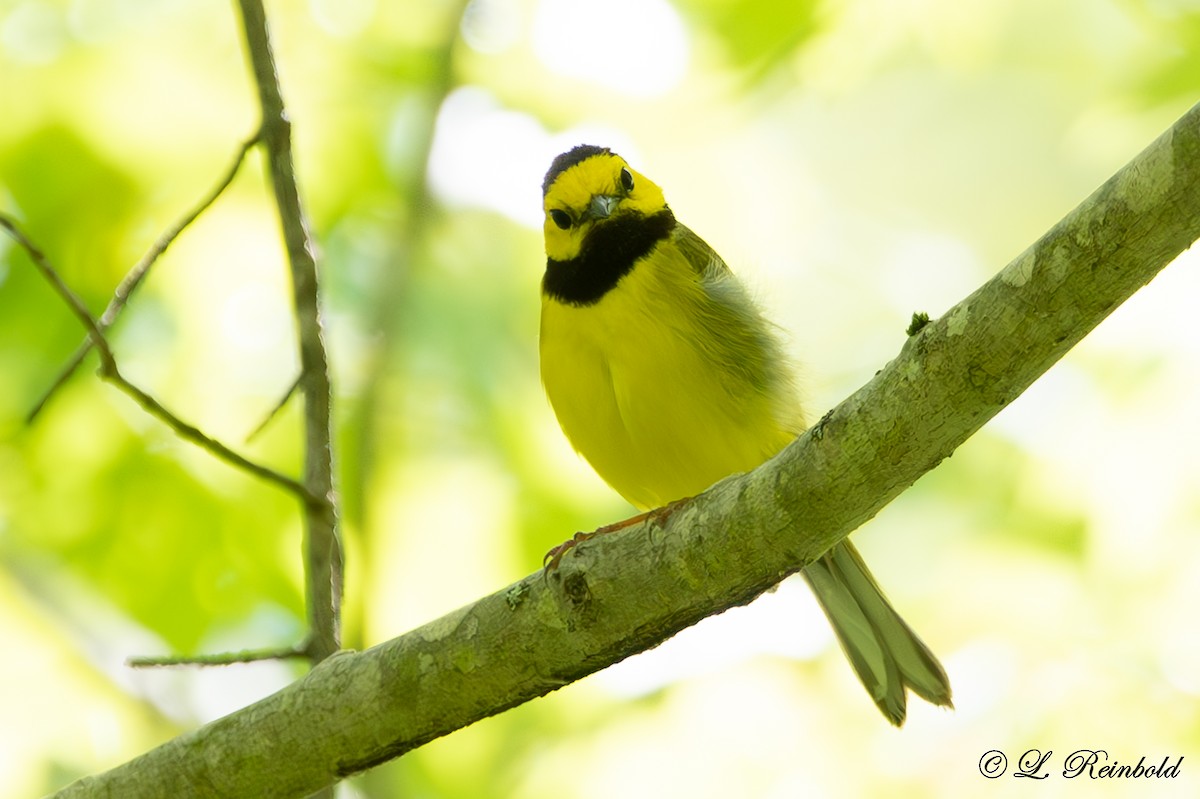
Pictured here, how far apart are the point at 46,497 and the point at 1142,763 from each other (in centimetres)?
531

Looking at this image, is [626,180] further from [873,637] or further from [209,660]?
[209,660]

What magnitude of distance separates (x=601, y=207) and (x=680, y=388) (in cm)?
110

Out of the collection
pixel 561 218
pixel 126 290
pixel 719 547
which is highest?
pixel 561 218

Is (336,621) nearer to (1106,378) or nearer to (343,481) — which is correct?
(343,481)

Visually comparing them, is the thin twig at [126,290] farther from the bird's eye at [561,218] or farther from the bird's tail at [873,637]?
the bird's tail at [873,637]

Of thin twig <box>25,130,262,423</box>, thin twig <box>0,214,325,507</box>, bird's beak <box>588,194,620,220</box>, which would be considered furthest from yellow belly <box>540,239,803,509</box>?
thin twig <box>25,130,262,423</box>

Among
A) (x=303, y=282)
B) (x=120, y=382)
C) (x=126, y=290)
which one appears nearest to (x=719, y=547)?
(x=120, y=382)

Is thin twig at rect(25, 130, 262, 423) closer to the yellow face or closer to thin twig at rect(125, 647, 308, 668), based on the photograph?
thin twig at rect(125, 647, 308, 668)

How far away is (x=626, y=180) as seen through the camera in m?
5.61

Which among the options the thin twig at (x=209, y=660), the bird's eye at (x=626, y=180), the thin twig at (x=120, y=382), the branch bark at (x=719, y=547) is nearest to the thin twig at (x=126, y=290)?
the thin twig at (x=120, y=382)

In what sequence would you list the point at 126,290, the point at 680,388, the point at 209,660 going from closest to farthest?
1. the point at 209,660
2. the point at 126,290
3. the point at 680,388

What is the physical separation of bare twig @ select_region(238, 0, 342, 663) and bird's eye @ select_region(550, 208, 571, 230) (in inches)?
57.1

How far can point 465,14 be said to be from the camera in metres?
7.62

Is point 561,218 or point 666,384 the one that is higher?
point 561,218
